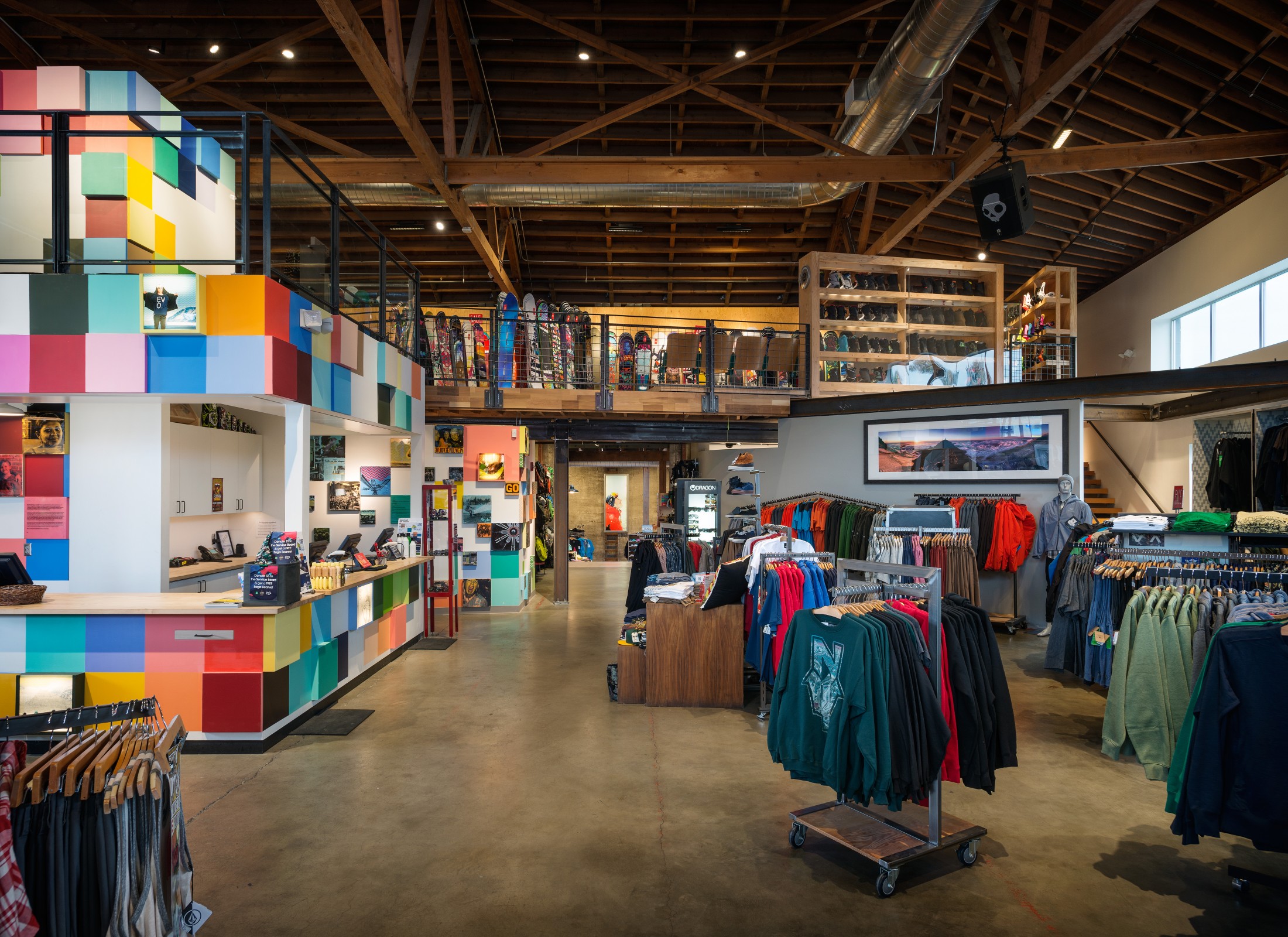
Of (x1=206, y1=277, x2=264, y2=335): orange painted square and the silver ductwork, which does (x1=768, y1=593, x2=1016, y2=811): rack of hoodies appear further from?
the silver ductwork

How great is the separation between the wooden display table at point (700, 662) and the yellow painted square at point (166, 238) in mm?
4569

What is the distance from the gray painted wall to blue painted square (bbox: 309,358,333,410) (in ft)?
20.3

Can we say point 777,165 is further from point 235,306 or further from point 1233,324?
point 1233,324

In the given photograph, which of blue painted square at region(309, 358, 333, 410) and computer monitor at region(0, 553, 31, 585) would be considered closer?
computer monitor at region(0, 553, 31, 585)

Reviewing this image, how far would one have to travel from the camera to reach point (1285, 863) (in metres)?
3.26

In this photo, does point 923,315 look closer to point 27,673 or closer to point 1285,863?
point 1285,863

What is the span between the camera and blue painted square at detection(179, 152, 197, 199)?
5773mm

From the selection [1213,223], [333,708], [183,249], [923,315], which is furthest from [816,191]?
[333,708]

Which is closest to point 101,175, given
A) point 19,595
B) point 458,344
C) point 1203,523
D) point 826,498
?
point 19,595

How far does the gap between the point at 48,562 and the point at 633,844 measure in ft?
15.8

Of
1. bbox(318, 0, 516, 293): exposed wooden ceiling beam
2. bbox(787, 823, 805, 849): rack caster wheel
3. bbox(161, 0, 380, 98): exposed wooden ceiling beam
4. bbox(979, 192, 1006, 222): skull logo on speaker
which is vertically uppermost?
bbox(161, 0, 380, 98): exposed wooden ceiling beam

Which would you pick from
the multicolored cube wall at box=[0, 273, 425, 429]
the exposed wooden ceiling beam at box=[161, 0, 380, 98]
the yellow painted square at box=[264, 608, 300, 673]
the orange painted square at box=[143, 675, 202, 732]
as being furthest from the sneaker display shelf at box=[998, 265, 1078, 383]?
the orange painted square at box=[143, 675, 202, 732]

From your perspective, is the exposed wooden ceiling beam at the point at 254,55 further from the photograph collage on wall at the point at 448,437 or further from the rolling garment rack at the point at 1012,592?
the rolling garment rack at the point at 1012,592

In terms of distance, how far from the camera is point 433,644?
25.9 feet
